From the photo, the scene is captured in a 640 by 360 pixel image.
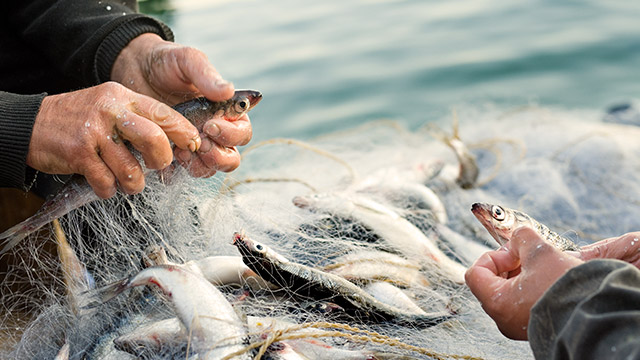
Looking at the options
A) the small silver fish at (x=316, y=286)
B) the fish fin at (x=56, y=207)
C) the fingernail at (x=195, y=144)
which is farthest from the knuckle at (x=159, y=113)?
the small silver fish at (x=316, y=286)

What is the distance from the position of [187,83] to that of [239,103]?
35 cm

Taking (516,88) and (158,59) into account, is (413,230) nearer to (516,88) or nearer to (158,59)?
(158,59)

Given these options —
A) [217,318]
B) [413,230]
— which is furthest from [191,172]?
[413,230]

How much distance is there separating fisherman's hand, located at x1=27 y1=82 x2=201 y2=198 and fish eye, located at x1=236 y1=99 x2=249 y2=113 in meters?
0.24

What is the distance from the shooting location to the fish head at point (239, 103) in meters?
2.12

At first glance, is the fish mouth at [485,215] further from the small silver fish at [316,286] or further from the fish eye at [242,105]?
the fish eye at [242,105]

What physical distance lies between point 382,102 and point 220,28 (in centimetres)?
408

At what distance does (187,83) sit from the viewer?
2.33 meters

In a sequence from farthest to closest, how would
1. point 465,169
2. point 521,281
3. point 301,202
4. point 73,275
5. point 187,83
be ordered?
point 465,169, point 301,202, point 187,83, point 73,275, point 521,281

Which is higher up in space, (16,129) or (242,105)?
(16,129)

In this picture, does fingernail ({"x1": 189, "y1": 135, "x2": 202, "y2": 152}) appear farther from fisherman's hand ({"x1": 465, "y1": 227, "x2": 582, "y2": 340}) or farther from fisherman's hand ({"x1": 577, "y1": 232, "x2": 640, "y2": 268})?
fisherman's hand ({"x1": 577, "y1": 232, "x2": 640, "y2": 268})

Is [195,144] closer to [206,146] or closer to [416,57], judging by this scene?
[206,146]

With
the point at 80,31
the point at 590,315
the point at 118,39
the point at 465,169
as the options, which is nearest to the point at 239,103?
the point at 118,39

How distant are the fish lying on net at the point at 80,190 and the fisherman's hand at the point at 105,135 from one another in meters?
0.06
